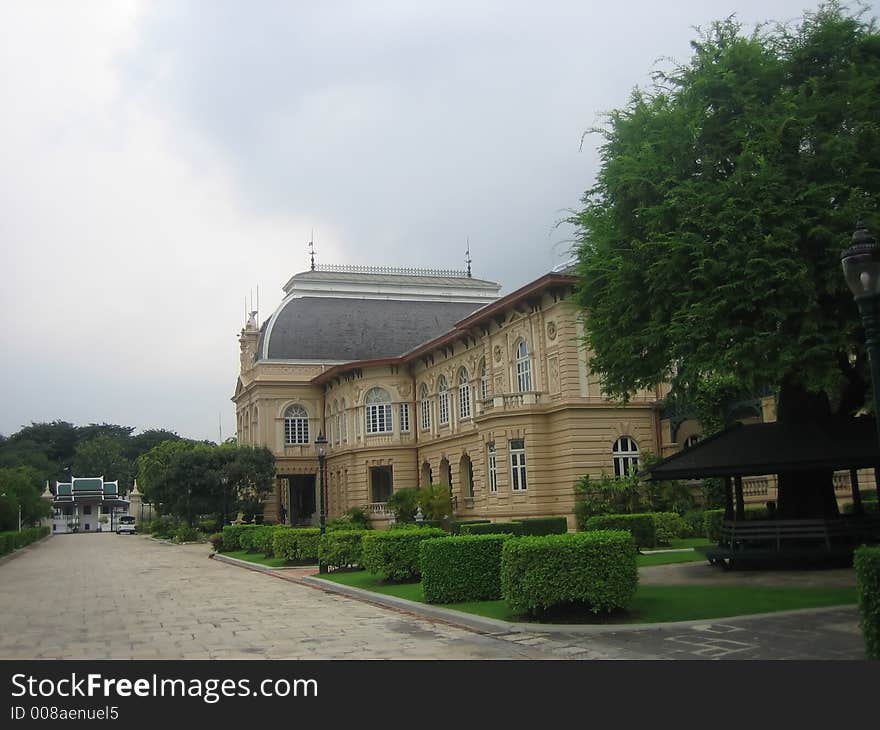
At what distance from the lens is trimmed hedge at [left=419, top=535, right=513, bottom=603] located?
15.5 meters

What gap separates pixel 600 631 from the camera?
39.3 ft

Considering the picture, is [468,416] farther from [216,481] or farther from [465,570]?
[465,570]

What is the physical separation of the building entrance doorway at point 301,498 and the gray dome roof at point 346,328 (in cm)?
875

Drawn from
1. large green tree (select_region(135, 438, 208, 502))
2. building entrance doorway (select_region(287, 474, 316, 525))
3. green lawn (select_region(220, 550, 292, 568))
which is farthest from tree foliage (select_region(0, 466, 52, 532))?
building entrance doorway (select_region(287, 474, 316, 525))

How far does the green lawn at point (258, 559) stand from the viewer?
96.6 ft

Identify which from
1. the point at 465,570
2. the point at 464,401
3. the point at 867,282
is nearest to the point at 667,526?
the point at 465,570

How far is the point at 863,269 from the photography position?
360 inches

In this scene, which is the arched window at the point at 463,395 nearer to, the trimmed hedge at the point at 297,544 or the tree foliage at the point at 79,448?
the trimmed hedge at the point at 297,544

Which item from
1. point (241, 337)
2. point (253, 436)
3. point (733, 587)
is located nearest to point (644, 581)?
point (733, 587)

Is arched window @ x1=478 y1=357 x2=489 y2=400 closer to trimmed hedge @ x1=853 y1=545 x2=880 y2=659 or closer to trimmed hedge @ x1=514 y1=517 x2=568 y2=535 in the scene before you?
trimmed hedge @ x1=514 y1=517 x2=568 y2=535

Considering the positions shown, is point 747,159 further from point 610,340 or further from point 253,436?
point 253,436

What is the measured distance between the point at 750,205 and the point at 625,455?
20260 mm

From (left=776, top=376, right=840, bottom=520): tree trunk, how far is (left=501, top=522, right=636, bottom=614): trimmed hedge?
7595 mm

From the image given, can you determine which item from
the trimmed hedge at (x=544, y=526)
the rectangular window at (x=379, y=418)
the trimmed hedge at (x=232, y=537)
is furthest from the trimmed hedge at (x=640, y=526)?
the rectangular window at (x=379, y=418)
